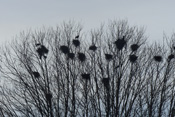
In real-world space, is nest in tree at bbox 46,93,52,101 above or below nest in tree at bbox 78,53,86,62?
below

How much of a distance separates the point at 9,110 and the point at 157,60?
616cm

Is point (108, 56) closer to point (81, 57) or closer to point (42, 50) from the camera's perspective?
point (81, 57)

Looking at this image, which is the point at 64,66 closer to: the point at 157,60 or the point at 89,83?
the point at 89,83

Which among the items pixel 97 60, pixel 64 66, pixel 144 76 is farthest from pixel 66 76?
pixel 144 76

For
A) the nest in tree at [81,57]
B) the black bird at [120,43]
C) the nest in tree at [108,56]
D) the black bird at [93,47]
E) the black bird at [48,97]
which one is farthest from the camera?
the black bird at [93,47]

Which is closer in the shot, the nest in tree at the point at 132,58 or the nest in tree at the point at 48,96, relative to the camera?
the nest in tree at the point at 48,96

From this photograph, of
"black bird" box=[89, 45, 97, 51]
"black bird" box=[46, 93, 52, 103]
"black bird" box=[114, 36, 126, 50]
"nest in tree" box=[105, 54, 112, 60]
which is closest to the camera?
"black bird" box=[46, 93, 52, 103]

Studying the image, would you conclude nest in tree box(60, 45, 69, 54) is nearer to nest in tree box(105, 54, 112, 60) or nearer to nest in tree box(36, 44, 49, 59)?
nest in tree box(36, 44, 49, 59)

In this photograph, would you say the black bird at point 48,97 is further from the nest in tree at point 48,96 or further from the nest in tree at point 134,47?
the nest in tree at point 134,47

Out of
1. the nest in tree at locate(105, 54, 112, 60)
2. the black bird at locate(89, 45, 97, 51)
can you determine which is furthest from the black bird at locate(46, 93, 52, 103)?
the nest in tree at locate(105, 54, 112, 60)

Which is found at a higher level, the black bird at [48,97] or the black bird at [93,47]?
the black bird at [93,47]

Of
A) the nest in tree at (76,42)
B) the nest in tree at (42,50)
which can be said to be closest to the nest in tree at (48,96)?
the nest in tree at (42,50)

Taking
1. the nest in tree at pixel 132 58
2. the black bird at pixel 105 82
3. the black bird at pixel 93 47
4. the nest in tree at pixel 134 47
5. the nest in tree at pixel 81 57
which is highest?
the black bird at pixel 93 47

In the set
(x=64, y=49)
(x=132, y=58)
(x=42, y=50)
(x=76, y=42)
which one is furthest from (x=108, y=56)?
(x=42, y=50)
